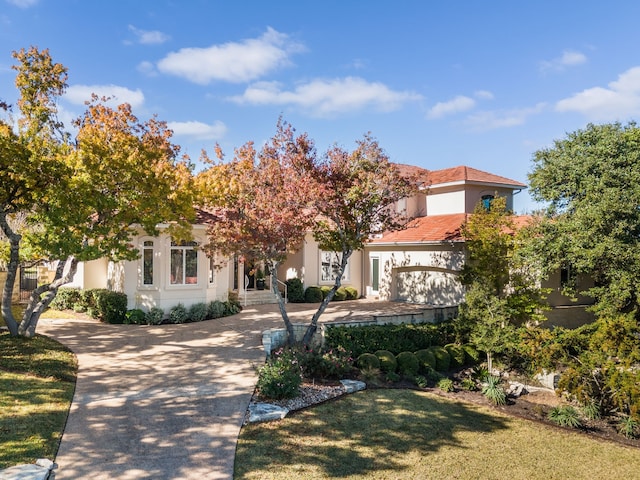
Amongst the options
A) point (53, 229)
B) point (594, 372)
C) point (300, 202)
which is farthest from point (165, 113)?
point (594, 372)

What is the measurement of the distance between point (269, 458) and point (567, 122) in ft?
51.2

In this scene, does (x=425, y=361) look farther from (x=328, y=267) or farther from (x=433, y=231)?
(x=328, y=267)

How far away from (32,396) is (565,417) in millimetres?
13257

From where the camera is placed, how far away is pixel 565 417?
11477 millimetres

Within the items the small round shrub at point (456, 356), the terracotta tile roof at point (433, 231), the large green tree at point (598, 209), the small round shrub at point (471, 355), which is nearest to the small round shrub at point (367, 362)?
the small round shrub at point (456, 356)

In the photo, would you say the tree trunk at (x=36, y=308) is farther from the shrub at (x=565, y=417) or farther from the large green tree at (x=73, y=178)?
the shrub at (x=565, y=417)

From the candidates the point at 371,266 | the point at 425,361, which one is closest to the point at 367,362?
the point at 425,361

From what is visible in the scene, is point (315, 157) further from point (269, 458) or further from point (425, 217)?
point (425, 217)

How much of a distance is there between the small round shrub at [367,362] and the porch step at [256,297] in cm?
1060

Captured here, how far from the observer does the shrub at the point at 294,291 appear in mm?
23328

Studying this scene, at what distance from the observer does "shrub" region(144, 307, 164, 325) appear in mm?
18277

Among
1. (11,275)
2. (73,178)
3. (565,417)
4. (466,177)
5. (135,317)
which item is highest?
(466,177)

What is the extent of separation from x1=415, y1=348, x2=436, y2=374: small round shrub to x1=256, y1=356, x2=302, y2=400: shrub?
5.28 m

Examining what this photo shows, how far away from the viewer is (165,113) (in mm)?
15898
